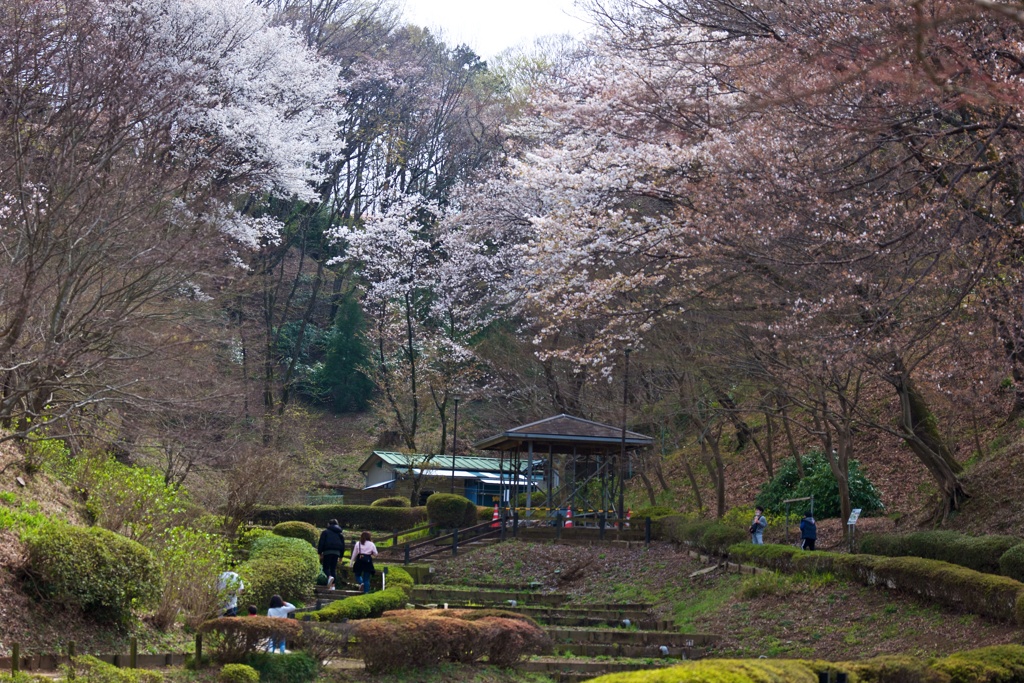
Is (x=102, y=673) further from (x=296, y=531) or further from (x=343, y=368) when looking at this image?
(x=343, y=368)

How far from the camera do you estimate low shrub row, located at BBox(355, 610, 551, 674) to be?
10.9 meters

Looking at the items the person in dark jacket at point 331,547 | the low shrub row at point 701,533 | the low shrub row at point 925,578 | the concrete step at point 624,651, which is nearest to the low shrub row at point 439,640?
the concrete step at point 624,651

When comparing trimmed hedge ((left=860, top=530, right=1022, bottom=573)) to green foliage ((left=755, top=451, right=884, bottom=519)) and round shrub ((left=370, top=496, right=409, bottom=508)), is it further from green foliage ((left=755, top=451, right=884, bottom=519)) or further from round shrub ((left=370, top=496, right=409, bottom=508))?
round shrub ((left=370, top=496, right=409, bottom=508))

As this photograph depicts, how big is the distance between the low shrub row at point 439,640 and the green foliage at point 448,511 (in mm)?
17899

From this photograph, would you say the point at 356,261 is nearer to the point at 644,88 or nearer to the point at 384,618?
the point at 644,88

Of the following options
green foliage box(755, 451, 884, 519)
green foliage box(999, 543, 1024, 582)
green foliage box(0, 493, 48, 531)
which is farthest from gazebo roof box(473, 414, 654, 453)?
green foliage box(999, 543, 1024, 582)

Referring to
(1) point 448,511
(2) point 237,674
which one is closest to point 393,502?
(1) point 448,511

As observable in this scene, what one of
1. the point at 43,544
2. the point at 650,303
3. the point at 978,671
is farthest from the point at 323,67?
the point at 978,671

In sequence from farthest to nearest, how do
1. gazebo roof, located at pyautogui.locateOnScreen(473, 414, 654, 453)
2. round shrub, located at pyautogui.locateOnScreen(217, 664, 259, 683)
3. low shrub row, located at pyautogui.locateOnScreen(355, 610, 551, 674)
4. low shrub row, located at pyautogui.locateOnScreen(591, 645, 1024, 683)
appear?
gazebo roof, located at pyautogui.locateOnScreen(473, 414, 654, 453), low shrub row, located at pyautogui.locateOnScreen(355, 610, 551, 674), round shrub, located at pyautogui.locateOnScreen(217, 664, 259, 683), low shrub row, located at pyautogui.locateOnScreen(591, 645, 1024, 683)

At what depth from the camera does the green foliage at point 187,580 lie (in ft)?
41.7

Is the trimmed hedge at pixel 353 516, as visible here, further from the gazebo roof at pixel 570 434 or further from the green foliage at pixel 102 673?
the green foliage at pixel 102 673

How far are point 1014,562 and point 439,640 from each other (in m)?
7.10

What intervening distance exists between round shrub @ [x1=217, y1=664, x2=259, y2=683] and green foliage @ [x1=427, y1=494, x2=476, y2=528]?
67.3 feet

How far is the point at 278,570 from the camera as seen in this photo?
17500 mm
